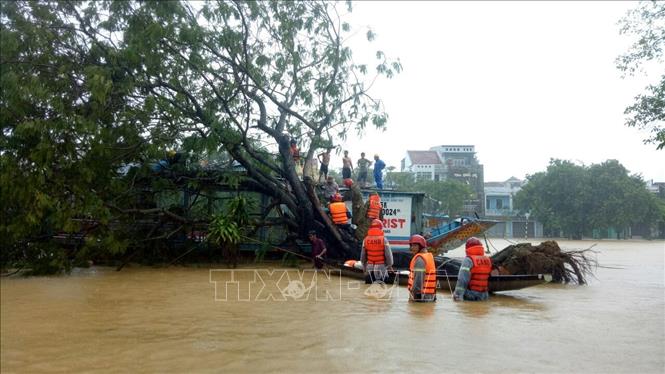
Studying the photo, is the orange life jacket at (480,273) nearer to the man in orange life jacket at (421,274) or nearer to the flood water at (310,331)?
the flood water at (310,331)

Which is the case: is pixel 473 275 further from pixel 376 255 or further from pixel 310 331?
pixel 310 331

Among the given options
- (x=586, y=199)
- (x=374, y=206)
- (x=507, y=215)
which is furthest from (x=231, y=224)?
(x=507, y=215)

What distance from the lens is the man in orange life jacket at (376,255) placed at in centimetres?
1071

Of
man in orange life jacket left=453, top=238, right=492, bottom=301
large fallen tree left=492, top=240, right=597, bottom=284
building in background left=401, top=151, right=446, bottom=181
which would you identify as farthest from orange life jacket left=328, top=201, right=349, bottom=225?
building in background left=401, top=151, right=446, bottom=181

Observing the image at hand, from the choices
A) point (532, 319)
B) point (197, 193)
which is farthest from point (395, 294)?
point (197, 193)

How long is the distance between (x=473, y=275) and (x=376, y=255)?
2.13 metres

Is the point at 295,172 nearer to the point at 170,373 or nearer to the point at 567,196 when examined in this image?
the point at 170,373

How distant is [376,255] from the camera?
1089 cm

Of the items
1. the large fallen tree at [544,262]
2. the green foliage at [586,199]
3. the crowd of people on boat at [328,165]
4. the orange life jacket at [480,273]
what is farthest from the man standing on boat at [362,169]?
the green foliage at [586,199]

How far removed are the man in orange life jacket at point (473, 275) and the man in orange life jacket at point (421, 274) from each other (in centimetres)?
68

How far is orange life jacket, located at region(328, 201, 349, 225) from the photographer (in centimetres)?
1446

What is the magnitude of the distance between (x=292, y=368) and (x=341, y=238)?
32.7 ft

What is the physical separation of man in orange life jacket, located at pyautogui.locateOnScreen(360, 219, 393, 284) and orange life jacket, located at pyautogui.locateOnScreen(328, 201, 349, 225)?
3451 mm

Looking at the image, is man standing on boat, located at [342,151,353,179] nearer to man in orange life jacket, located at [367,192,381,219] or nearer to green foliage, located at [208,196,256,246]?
man in orange life jacket, located at [367,192,381,219]
